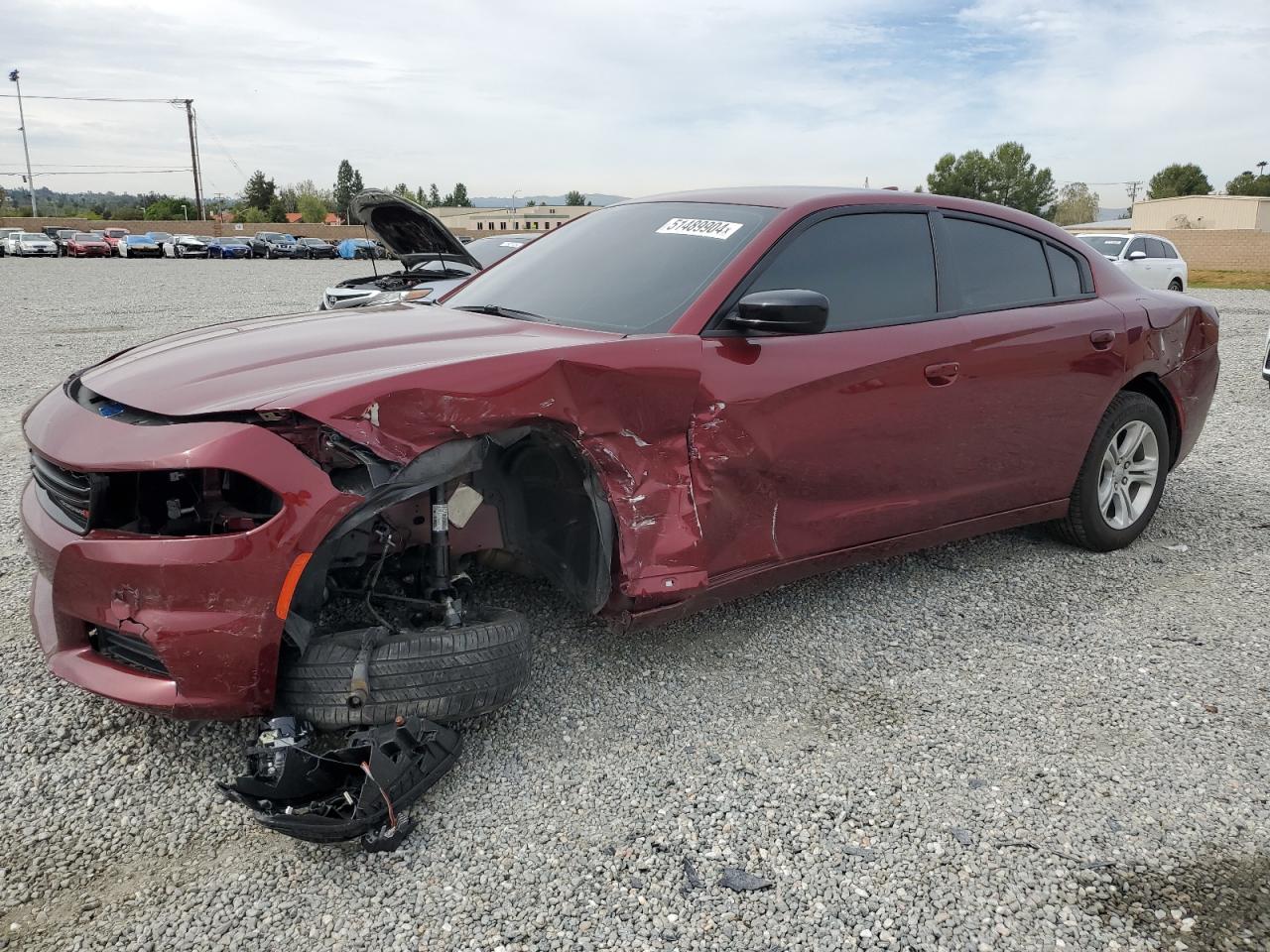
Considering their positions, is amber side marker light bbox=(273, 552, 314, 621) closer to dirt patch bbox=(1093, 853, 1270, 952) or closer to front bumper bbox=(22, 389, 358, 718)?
front bumper bbox=(22, 389, 358, 718)

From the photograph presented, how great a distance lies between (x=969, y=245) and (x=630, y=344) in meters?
1.82

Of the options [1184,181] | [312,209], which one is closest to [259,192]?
[312,209]

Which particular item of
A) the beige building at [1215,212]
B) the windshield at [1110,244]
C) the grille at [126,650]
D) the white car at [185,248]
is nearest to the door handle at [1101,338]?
the grille at [126,650]

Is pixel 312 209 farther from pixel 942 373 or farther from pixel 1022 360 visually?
pixel 942 373

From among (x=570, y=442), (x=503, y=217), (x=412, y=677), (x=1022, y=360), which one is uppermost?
(x=503, y=217)

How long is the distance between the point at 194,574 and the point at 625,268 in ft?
6.01

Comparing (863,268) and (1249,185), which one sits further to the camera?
(1249,185)

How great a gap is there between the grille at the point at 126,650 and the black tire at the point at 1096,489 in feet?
12.2

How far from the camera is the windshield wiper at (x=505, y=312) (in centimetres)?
333

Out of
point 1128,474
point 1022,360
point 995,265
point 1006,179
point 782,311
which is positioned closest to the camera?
point 782,311

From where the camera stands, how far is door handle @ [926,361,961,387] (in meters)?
3.54

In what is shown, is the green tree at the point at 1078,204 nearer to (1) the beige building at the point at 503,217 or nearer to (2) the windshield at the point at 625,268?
(1) the beige building at the point at 503,217

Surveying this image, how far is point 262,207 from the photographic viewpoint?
89.1 metres

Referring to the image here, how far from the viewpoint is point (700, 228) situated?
3.48 m
